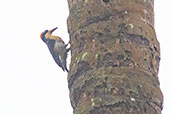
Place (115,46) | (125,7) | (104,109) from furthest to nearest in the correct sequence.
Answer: (125,7) → (115,46) → (104,109)

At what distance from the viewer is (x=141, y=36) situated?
3008 millimetres

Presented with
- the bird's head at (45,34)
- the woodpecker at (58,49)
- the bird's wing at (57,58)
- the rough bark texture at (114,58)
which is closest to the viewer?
the rough bark texture at (114,58)

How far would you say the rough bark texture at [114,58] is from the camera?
2.62 m

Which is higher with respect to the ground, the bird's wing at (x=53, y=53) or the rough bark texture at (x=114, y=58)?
the rough bark texture at (x=114, y=58)

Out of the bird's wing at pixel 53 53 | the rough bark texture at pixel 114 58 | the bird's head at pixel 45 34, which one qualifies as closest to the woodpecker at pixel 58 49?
the bird's wing at pixel 53 53

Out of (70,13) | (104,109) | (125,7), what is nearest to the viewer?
(104,109)

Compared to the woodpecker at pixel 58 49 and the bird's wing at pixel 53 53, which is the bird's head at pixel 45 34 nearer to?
the woodpecker at pixel 58 49

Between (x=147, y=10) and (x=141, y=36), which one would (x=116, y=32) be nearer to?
(x=141, y=36)

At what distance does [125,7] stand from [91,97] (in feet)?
2.98

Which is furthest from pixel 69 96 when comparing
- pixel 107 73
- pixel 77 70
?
pixel 107 73

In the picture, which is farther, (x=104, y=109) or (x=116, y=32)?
(x=116, y=32)

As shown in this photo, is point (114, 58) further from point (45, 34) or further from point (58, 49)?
point (45, 34)

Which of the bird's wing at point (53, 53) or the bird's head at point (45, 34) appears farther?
the bird's head at point (45, 34)

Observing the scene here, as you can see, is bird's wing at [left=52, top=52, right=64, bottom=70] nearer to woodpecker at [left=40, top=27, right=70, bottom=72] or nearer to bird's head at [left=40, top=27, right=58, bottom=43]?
woodpecker at [left=40, top=27, right=70, bottom=72]
